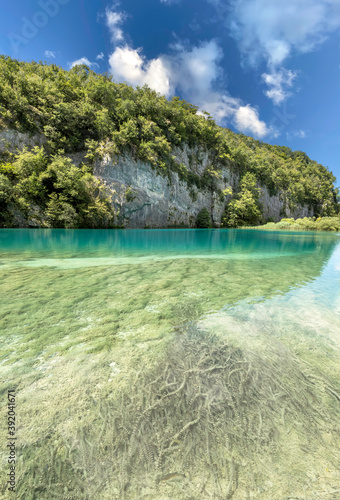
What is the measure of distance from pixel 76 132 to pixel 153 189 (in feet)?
45.8

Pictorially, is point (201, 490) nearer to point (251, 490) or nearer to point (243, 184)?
point (251, 490)

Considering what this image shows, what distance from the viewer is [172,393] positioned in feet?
6.64

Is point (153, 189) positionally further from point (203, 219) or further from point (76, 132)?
point (76, 132)

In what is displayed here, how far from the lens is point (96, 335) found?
3.02 m

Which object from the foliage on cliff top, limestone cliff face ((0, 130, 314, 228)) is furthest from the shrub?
the foliage on cliff top

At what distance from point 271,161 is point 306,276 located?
6857 cm

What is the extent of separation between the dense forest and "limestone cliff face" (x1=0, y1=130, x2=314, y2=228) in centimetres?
119

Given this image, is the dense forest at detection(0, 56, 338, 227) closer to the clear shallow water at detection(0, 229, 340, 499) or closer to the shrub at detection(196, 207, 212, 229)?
the shrub at detection(196, 207, 212, 229)

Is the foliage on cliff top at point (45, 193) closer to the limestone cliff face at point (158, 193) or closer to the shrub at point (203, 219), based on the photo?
the limestone cliff face at point (158, 193)

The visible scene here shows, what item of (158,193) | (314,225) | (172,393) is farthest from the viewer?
(314,225)

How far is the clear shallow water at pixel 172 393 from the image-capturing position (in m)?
1.36

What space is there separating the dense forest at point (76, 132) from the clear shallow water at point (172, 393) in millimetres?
26000

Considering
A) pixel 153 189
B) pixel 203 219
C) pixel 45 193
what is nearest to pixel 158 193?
pixel 153 189

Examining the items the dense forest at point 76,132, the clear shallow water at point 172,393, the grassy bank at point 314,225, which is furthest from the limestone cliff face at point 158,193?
the clear shallow water at point 172,393
